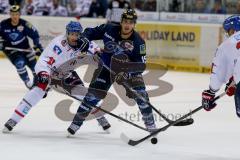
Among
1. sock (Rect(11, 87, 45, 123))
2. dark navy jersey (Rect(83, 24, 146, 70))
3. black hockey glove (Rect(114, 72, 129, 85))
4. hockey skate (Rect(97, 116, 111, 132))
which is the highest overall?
dark navy jersey (Rect(83, 24, 146, 70))

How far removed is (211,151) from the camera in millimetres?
5043

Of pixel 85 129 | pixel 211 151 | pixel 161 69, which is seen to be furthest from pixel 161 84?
pixel 211 151

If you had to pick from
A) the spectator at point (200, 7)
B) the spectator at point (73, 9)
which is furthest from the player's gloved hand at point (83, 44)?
the spectator at point (73, 9)

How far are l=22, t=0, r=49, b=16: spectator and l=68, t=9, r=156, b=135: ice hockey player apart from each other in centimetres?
743

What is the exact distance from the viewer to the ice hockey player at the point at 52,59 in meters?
5.30

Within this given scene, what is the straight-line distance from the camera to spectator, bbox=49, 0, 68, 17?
12.5 meters

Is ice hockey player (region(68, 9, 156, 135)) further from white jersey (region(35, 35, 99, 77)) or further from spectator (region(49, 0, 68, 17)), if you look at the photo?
spectator (region(49, 0, 68, 17))

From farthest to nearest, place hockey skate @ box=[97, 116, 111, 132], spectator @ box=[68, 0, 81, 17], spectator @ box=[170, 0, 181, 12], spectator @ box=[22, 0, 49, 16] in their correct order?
spectator @ box=[22, 0, 49, 16], spectator @ box=[68, 0, 81, 17], spectator @ box=[170, 0, 181, 12], hockey skate @ box=[97, 116, 111, 132]

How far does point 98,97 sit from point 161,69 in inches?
191

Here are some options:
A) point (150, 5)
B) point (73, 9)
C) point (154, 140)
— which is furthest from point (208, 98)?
point (73, 9)

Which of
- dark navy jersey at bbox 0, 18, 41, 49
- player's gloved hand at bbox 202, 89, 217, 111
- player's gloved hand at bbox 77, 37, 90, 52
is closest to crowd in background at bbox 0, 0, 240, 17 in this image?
dark navy jersey at bbox 0, 18, 41, 49

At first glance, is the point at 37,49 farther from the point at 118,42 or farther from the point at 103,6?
the point at 103,6

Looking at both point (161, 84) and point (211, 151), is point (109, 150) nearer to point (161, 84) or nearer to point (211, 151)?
point (211, 151)

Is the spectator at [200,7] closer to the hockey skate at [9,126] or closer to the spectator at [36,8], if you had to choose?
the spectator at [36,8]
